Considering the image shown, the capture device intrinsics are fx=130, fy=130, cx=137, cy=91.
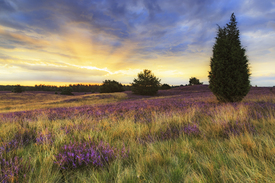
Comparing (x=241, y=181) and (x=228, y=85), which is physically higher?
(x=228, y=85)

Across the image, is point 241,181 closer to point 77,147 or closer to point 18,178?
point 77,147

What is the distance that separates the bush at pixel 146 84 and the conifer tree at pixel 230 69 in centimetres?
2471

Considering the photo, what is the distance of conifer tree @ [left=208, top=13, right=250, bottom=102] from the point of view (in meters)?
8.76

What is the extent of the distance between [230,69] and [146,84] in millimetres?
26196

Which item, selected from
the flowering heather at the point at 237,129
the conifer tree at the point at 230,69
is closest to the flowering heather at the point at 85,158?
the flowering heather at the point at 237,129

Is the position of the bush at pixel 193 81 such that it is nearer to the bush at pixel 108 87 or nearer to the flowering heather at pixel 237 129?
the bush at pixel 108 87

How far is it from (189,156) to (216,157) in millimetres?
391

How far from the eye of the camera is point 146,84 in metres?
34.8

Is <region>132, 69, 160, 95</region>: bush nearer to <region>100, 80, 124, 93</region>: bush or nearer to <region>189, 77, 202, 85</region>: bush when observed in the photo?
<region>100, 80, 124, 93</region>: bush

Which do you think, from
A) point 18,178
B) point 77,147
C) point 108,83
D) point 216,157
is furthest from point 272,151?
point 108,83

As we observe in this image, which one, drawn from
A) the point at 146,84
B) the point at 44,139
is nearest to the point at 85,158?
the point at 44,139

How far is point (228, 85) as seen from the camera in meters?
8.81

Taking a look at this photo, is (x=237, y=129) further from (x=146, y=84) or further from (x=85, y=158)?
(x=146, y=84)

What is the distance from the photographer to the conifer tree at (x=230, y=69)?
876 cm
